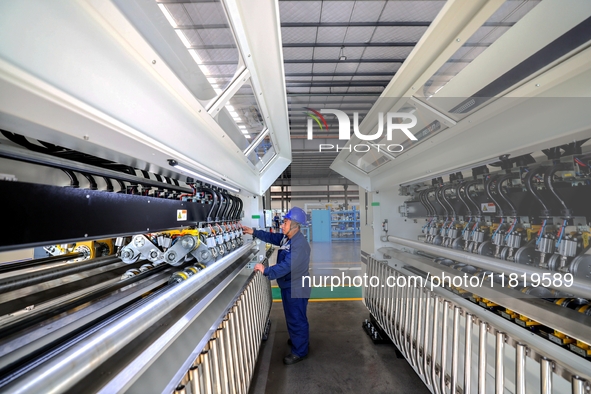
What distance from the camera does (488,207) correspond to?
292 cm

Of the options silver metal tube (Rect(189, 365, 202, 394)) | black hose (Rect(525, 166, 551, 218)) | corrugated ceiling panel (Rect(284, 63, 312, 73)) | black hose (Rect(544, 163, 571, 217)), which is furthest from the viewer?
corrugated ceiling panel (Rect(284, 63, 312, 73))

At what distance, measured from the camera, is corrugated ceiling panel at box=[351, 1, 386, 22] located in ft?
11.5

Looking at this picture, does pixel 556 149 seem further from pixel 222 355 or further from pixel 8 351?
pixel 8 351

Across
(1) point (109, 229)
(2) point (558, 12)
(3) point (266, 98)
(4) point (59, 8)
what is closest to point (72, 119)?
(4) point (59, 8)

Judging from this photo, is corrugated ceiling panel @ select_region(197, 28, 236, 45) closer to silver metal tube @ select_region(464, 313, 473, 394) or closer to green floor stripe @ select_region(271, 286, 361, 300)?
silver metal tube @ select_region(464, 313, 473, 394)

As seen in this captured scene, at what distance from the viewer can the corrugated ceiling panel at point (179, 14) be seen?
129cm

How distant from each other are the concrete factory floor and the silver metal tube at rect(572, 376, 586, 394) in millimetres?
1742

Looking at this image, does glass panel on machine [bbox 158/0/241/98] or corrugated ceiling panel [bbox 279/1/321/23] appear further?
corrugated ceiling panel [bbox 279/1/321/23]

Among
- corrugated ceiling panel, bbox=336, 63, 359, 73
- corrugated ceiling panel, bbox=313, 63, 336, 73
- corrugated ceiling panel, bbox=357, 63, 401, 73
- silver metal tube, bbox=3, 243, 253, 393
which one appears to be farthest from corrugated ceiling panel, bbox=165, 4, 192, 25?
corrugated ceiling panel, bbox=357, 63, 401, 73

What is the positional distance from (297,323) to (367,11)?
3.90m

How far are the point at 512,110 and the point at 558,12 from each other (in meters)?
0.67

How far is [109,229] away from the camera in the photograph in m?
1.24

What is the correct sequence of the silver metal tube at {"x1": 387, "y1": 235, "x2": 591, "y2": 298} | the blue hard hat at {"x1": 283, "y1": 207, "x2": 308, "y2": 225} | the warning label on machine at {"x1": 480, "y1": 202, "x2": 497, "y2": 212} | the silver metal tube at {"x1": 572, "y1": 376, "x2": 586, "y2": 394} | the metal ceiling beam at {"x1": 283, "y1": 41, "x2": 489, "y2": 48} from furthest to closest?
1. the metal ceiling beam at {"x1": 283, "y1": 41, "x2": 489, "y2": 48}
2. the blue hard hat at {"x1": 283, "y1": 207, "x2": 308, "y2": 225}
3. the warning label on machine at {"x1": 480, "y1": 202, "x2": 497, "y2": 212}
4. the silver metal tube at {"x1": 387, "y1": 235, "x2": 591, "y2": 298}
5. the silver metal tube at {"x1": 572, "y1": 376, "x2": 586, "y2": 394}

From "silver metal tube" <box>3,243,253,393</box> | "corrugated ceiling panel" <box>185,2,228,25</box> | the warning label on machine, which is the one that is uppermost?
"corrugated ceiling panel" <box>185,2,228,25</box>
